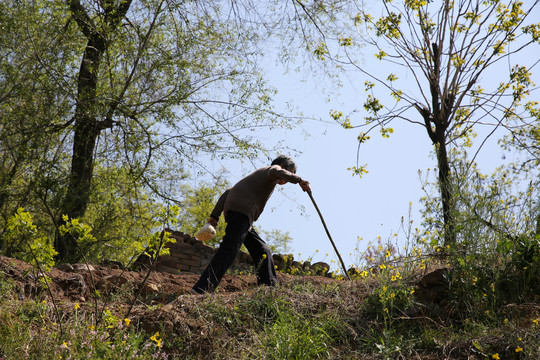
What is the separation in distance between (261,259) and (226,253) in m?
0.50

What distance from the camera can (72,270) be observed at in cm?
560

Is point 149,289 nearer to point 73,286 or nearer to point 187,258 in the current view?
point 73,286

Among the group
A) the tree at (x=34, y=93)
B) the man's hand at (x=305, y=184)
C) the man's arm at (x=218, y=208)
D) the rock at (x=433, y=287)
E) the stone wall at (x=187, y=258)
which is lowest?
the rock at (x=433, y=287)

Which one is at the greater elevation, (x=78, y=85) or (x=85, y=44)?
(x=85, y=44)

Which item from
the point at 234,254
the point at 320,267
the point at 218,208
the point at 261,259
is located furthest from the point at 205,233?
the point at 320,267

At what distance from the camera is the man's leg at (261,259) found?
225 inches

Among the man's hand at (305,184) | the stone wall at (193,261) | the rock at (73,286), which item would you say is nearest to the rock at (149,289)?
the rock at (73,286)

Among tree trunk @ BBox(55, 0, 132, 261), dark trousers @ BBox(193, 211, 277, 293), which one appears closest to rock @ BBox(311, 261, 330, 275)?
dark trousers @ BBox(193, 211, 277, 293)

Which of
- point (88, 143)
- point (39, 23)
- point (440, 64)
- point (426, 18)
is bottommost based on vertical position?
point (88, 143)

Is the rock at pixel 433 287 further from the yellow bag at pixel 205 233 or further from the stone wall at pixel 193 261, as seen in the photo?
the stone wall at pixel 193 261

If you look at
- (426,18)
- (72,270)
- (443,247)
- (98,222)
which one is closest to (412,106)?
(426,18)

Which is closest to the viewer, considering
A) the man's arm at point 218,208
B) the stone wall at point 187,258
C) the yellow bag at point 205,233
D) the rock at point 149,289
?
the rock at point 149,289

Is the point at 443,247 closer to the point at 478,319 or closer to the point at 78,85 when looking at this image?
the point at 478,319

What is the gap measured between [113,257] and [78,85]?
5214 millimetres
